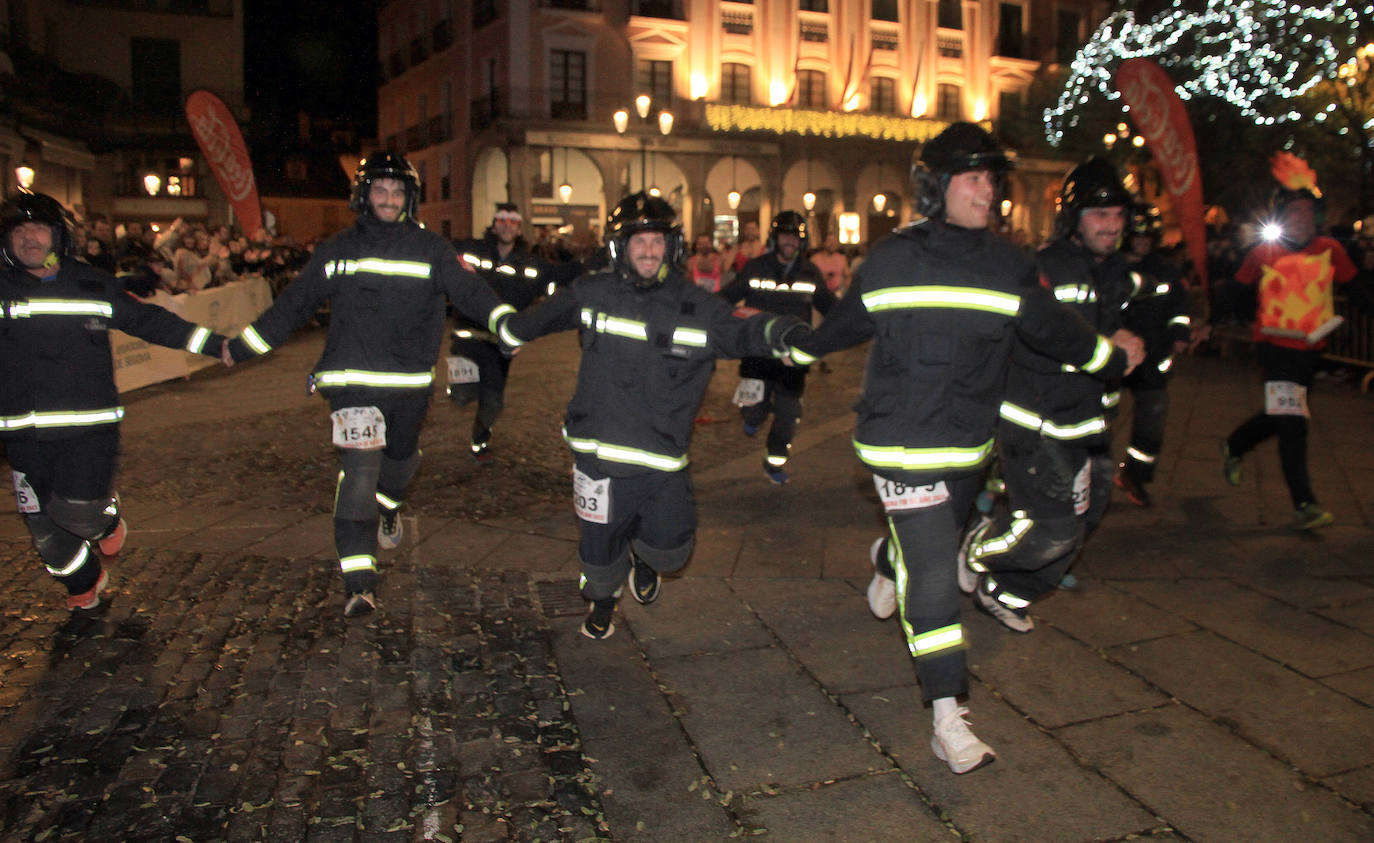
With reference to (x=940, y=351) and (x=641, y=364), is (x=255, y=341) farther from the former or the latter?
(x=940, y=351)

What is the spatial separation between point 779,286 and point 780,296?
77 millimetres

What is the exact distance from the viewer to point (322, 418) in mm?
10648

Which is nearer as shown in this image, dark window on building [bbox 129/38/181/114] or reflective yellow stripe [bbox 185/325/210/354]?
reflective yellow stripe [bbox 185/325/210/354]

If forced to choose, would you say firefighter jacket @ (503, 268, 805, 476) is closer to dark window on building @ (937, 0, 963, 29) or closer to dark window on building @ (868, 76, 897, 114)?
dark window on building @ (868, 76, 897, 114)

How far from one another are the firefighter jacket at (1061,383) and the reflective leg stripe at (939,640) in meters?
1.21

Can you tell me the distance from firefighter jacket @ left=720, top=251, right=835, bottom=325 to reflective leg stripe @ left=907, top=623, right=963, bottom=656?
4.71 m

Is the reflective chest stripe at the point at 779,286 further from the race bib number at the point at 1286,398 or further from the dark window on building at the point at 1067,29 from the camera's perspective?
the dark window on building at the point at 1067,29

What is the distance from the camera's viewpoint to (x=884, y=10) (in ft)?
144

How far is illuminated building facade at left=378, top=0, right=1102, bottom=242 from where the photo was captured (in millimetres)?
38844

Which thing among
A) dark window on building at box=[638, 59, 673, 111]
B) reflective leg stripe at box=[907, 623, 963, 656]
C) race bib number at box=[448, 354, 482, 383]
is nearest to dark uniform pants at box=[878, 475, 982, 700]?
reflective leg stripe at box=[907, 623, 963, 656]

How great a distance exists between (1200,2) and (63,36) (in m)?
35.5

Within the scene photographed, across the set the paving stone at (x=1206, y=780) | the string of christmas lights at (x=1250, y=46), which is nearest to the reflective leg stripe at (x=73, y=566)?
the paving stone at (x=1206, y=780)

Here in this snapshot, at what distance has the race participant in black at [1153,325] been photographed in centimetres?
646

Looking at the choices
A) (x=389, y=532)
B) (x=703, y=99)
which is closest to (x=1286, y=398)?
(x=389, y=532)
